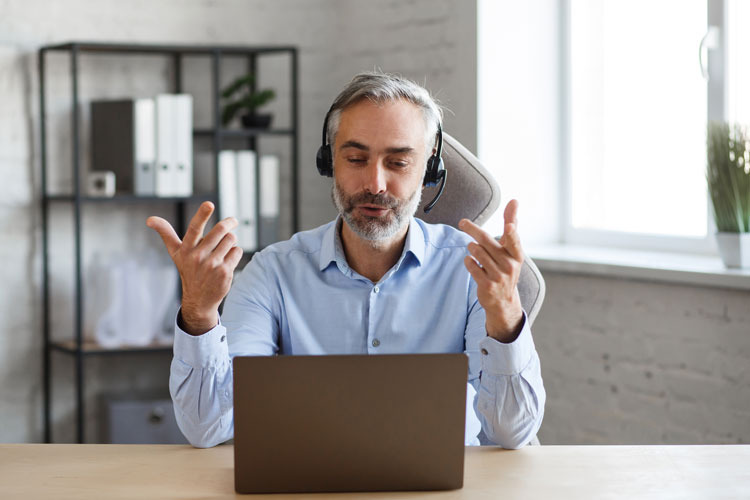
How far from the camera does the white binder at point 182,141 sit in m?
3.24

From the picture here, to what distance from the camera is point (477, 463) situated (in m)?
1.31

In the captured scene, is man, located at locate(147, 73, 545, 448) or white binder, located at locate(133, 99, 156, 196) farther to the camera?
white binder, located at locate(133, 99, 156, 196)

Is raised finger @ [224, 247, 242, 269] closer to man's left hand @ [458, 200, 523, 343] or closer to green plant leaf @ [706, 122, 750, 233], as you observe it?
man's left hand @ [458, 200, 523, 343]

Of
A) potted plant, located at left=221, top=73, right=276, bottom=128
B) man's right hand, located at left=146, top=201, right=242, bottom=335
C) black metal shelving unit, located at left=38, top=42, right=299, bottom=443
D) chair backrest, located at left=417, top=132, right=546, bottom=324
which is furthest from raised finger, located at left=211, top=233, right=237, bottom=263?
potted plant, located at left=221, top=73, right=276, bottom=128

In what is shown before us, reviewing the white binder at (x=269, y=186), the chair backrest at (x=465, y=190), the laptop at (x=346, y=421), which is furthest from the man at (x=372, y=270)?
the white binder at (x=269, y=186)

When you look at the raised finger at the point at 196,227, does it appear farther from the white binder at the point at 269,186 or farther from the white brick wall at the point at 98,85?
the white binder at the point at 269,186

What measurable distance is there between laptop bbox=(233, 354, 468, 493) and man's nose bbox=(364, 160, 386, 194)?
2.07ft

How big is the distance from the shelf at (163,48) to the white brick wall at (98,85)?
0.37 ft

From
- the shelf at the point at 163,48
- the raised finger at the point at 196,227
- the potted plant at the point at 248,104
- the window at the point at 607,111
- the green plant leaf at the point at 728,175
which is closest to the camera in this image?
the raised finger at the point at 196,227

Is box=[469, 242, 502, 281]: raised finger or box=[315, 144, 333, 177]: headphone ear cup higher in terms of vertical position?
box=[315, 144, 333, 177]: headphone ear cup

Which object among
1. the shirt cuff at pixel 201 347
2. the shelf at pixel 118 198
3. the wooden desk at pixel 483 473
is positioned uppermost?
the shelf at pixel 118 198

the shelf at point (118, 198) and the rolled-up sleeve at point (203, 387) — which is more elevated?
the shelf at point (118, 198)

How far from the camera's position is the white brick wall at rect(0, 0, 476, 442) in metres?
3.22

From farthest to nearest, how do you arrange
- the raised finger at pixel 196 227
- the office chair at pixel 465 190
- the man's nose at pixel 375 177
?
1. the office chair at pixel 465 190
2. the man's nose at pixel 375 177
3. the raised finger at pixel 196 227
